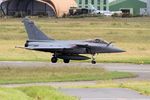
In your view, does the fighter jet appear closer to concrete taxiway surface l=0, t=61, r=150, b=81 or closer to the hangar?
concrete taxiway surface l=0, t=61, r=150, b=81

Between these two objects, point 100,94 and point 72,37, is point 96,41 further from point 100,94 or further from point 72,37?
point 72,37

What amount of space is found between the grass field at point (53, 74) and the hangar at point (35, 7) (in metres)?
128

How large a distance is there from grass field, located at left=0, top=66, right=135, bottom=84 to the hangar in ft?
420

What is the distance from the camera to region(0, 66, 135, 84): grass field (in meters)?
23.8

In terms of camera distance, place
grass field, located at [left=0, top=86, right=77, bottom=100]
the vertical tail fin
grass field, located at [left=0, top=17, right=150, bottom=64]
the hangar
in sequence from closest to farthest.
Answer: grass field, located at [left=0, top=86, right=77, bottom=100] → the vertical tail fin → grass field, located at [left=0, top=17, right=150, bottom=64] → the hangar

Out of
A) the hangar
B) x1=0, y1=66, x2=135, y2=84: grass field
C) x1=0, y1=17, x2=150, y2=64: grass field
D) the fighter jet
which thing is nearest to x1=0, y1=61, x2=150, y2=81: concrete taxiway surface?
x1=0, y1=66, x2=135, y2=84: grass field

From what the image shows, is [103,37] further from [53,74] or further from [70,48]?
[53,74]

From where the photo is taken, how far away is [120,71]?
1139 inches

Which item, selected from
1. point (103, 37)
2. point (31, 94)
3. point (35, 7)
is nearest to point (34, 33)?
point (31, 94)

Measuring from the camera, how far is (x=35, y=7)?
16525cm

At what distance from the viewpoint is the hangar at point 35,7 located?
158 m

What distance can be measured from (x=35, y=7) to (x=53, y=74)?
462 ft

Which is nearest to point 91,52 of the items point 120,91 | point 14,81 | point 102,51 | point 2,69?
point 102,51

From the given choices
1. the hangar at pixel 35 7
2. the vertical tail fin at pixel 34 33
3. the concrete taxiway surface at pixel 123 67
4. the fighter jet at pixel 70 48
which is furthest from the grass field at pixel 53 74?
the hangar at pixel 35 7
